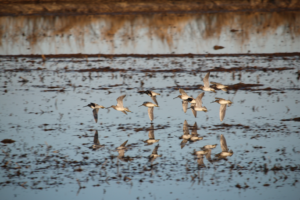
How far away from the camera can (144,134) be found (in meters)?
10.9

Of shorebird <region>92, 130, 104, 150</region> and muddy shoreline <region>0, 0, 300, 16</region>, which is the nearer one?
shorebird <region>92, 130, 104, 150</region>

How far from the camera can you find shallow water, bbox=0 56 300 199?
25.8ft

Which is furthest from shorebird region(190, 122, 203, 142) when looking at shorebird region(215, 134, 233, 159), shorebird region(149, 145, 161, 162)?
shorebird region(149, 145, 161, 162)

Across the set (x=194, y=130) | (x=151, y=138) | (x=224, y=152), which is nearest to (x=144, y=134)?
(x=151, y=138)

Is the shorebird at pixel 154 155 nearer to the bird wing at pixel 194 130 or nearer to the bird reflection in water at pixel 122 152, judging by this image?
the bird reflection in water at pixel 122 152

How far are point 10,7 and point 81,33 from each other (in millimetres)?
12009

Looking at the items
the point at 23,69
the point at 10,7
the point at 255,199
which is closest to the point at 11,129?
the point at 255,199

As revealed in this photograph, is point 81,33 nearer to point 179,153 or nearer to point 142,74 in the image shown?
point 142,74

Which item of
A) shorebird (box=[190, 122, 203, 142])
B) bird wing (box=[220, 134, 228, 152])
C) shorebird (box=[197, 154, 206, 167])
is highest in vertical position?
shorebird (box=[190, 122, 203, 142])

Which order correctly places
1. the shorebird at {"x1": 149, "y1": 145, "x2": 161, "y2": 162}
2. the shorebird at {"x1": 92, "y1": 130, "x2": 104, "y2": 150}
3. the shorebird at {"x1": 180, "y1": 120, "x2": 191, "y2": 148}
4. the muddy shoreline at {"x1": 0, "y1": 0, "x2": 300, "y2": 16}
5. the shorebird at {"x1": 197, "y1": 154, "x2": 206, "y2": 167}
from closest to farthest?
the shorebird at {"x1": 197, "y1": 154, "x2": 206, "y2": 167}
the shorebird at {"x1": 149, "y1": 145, "x2": 161, "y2": 162}
the shorebird at {"x1": 92, "y1": 130, "x2": 104, "y2": 150}
the shorebird at {"x1": 180, "y1": 120, "x2": 191, "y2": 148}
the muddy shoreline at {"x1": 0, "y1": 0, "x2": 300, "y2": 16}

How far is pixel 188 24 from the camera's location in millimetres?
32281

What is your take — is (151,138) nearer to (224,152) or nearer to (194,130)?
(194,130)

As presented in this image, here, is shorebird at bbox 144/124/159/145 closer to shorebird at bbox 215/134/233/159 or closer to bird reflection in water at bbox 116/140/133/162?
bird reflection in water at bbox 116/140/133/162

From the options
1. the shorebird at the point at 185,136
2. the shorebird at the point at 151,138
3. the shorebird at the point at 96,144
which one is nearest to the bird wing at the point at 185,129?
the shorebird at the point at 185,136
